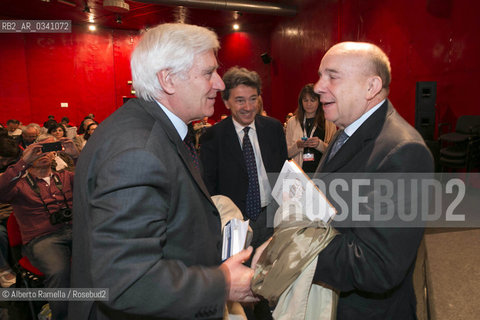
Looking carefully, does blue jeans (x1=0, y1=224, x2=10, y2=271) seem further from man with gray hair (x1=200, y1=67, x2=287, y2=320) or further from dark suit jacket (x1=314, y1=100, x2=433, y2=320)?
dark suit jacket (x1=314, y1=100, x2=433, y2=320)

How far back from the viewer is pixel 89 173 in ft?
3.09

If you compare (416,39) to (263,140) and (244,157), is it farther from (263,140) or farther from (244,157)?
(244,157)

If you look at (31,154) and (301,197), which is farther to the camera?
Answer: (31,154)

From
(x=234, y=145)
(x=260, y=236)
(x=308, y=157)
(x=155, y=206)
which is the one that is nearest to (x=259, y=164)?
(x=234, y=145)

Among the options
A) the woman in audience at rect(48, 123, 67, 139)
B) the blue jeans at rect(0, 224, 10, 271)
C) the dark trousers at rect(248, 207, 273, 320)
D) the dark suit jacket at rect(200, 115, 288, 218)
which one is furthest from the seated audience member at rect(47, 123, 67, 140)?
the dark trousers at rect(248, 207, 273, 320)

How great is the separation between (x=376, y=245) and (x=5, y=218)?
11.9 ft

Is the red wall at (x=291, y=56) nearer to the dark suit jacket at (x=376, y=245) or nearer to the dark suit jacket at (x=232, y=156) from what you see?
the dark suit jacket at (x=232, y=156)

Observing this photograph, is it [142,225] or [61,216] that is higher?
[142,225]

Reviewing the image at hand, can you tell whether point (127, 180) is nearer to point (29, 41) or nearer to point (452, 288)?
point (452, 288)

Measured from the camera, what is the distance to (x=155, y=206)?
849 millimetres

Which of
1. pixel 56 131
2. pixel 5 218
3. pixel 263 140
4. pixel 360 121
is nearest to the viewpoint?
pixel 360 121

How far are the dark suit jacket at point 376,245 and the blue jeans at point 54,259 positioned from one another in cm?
205

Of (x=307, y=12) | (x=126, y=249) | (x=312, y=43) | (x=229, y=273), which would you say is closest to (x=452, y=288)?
(x=229, y=273)

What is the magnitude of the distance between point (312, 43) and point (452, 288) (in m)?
7.96
